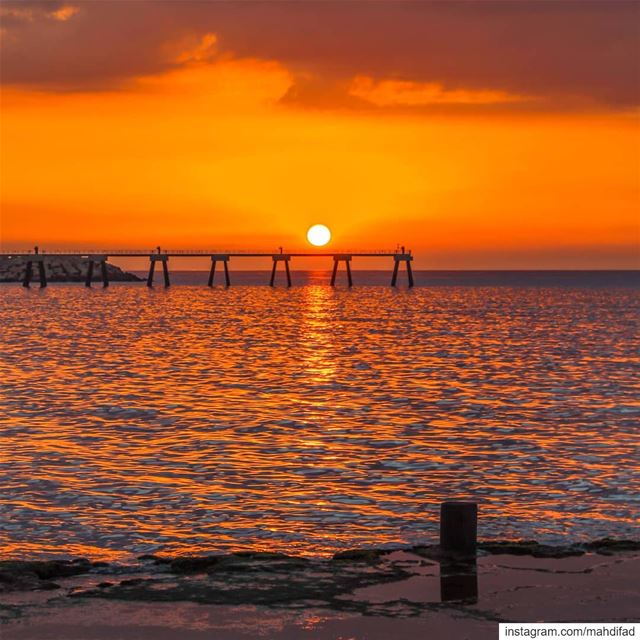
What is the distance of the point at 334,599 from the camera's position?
1254cm

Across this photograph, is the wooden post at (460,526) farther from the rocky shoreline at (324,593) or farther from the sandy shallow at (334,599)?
the sandy shallow at (334,599)

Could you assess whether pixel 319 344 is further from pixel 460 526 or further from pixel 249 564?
pixel 249 564

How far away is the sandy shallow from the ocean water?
1579 mm

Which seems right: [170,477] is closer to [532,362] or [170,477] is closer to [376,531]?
[376,531]

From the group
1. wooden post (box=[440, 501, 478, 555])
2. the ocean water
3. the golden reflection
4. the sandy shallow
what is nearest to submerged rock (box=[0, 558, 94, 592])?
the sandy shallow

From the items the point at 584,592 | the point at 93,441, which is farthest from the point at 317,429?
the point at 584,592

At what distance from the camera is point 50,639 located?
1125cm

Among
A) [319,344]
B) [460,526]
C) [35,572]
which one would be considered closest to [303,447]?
[460,526]

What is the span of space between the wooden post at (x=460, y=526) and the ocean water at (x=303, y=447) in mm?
1548

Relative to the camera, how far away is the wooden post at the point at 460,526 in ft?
46.5

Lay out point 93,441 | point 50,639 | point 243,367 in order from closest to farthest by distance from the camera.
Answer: point 50,639 < point 93,441 < point 243,367

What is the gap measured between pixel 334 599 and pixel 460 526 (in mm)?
2337

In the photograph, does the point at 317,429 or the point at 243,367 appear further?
the point at 243,367

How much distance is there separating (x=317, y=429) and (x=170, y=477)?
23.4ft
